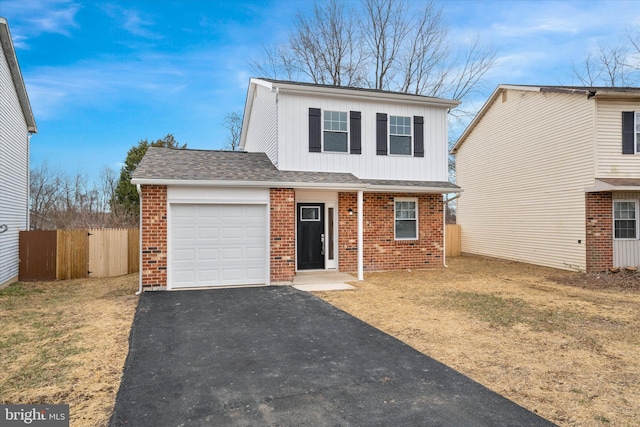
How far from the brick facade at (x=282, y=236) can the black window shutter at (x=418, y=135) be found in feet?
16.4

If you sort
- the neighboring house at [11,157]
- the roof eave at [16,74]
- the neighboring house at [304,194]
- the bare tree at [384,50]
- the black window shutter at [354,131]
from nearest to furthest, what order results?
1. the neighboring house at [304,194]
2. the roof eave at [16,74]
3. the neighboring house at [11,157]
4. the black window shutter at [354,131]
5. the bare tree at [384,50]

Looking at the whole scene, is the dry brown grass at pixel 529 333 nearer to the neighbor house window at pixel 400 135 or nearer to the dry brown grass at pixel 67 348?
the dry brown grass at pixel 67 348

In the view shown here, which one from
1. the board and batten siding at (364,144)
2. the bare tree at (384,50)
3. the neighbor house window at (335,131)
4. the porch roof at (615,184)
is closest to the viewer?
the porch roof at (615,184)

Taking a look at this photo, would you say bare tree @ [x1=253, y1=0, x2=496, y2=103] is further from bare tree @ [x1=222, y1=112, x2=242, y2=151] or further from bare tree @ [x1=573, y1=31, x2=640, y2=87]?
bare tree @ [x1=222, y1=112, x2=242, y2=151]

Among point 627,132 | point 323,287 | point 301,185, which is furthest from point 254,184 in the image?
point 627,132

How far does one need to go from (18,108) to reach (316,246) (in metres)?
10.6

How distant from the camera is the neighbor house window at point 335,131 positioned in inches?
466

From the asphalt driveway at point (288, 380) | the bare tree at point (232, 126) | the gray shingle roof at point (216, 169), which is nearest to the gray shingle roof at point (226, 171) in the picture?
the gray shingle roof at point (216, 169)

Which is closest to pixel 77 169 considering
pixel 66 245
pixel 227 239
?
pixel 66 245

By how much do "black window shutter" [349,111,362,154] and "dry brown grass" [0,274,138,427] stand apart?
7575 mm

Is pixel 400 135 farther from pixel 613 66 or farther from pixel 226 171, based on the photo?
pixel 613 66

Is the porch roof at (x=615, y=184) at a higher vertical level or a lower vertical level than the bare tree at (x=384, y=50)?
lower

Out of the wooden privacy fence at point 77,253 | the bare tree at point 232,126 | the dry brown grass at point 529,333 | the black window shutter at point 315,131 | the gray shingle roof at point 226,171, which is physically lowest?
the dry brown grass at point 529,333

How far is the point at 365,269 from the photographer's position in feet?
40.2
